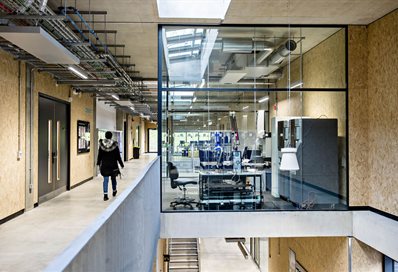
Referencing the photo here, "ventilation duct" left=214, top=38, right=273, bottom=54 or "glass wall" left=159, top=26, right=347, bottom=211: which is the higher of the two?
"ventilation duct" left=214, top=38, right=273, bottom=54

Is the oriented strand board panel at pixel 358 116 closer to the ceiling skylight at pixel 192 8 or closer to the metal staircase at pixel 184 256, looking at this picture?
the ceiling skylight at pixel 192 8

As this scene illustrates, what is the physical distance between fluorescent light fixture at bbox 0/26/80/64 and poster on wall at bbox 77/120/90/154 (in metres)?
5.77

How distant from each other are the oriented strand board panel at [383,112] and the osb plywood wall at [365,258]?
0.86 meters

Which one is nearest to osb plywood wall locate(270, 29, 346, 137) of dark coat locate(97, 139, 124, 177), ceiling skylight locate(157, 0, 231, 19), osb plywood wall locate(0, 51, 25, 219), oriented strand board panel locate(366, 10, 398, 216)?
oriented strand board panel locate(366, 10, 398, 216)

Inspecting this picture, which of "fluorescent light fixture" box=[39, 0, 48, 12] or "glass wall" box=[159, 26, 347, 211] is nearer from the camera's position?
"fluorescent light fixture" box=[39, 0, 48, 12]

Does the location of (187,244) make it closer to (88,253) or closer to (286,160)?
(286,160)

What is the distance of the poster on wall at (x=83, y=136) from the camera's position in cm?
1094

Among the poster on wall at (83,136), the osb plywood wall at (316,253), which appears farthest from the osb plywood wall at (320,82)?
the poster on wall at (83,136)

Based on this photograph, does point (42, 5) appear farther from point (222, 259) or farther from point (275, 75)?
point (222, 259)

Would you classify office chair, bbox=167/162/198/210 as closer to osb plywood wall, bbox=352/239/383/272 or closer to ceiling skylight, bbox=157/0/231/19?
ceiling skylight, bbox=157/0/231/19

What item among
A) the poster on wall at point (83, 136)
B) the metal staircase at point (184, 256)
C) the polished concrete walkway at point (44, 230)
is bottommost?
the metal staircase at point (184, 256)

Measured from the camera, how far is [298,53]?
25.0ft

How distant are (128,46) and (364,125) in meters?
5.56

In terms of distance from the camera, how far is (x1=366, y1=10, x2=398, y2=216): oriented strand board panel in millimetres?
5871
